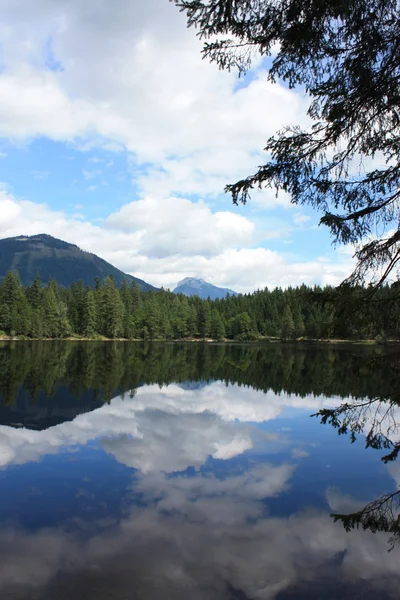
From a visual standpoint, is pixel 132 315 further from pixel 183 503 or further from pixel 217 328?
pixel 183 503

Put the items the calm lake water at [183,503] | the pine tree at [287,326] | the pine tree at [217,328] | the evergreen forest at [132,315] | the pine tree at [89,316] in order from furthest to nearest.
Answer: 1. the pine tree at [217,328]
2. the pine tree at [287,326]
3. the pine tree at [89,316]
4. the evergreen forest at [132,315]
5. the calm lake water at [183,503]

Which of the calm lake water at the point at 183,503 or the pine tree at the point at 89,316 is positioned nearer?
the calm lake water at the point at 183,503

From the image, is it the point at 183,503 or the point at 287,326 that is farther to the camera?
the point at 287,326

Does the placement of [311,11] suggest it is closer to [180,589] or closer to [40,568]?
[180,589]

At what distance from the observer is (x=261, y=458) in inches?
523

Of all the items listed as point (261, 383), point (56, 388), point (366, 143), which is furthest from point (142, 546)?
point (261, 383)

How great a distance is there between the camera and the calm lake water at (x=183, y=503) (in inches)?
258

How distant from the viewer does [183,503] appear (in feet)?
31.4

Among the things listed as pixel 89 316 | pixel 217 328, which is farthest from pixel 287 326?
pixel 89 316

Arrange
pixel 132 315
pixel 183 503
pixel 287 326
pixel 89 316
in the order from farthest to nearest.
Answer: pixel 287 326
pixel 132 315
pixel 89 316
pixel 183 503

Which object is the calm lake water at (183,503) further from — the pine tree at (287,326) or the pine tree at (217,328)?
the pine tree at (287,326)

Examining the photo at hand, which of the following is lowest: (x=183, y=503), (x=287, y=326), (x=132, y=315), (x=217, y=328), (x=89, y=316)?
(x=183, y=503)

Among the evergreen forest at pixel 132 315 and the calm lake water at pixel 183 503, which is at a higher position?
the evergreen forest at pixel 132 315

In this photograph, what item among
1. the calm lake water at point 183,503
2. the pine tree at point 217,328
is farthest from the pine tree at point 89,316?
the calm lake water at point 183,503
